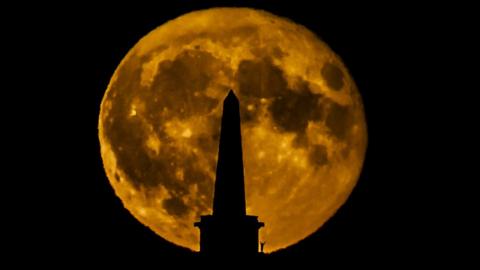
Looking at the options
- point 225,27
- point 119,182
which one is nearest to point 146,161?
point 119,182

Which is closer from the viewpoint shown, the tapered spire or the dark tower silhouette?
the dark tower silhouette

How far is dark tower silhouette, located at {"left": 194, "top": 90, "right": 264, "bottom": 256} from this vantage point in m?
18.5

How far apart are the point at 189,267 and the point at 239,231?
810 mm

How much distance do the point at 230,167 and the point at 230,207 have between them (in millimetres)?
663

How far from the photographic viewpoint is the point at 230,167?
1934 centimetres

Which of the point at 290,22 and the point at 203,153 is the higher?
the point at 290,22

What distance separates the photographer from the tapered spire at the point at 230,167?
1895 cm

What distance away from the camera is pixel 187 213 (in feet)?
68.4

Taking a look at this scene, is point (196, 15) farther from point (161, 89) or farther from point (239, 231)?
point (239, 231)

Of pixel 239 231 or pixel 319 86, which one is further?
pixel 319 86

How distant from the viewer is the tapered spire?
62.2ft

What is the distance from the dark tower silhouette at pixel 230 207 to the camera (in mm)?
18516

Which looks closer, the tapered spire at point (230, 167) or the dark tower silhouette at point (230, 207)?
the dark tower silhouette at point (230, 207)

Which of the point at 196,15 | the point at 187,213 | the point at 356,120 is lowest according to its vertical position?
the point at 187,213
